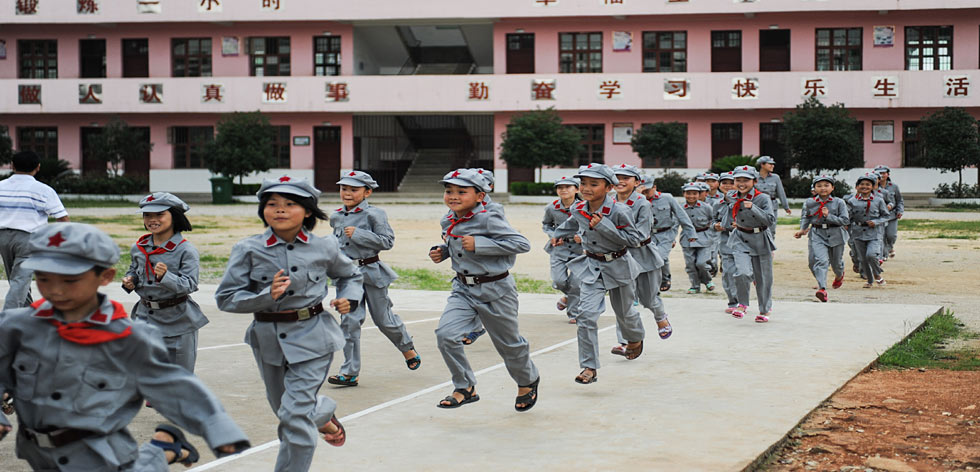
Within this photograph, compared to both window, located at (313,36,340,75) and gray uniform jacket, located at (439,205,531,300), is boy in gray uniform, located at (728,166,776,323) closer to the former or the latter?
gray uniform jacket, located at (439,205,531,300)

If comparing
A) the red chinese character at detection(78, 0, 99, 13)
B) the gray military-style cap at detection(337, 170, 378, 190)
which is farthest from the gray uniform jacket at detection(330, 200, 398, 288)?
the red chinese character at detection(78, 0, 99, 13)

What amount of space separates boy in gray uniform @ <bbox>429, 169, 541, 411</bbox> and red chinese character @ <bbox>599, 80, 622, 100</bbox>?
3712 centimetres

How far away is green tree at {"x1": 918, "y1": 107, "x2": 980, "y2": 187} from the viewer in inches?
1512

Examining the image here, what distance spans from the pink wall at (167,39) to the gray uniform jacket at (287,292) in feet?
136

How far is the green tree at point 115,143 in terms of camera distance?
4350cm

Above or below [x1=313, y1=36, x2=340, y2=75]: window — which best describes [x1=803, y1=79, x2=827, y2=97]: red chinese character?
below

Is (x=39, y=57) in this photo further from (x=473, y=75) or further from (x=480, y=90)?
(x=480, y=90)

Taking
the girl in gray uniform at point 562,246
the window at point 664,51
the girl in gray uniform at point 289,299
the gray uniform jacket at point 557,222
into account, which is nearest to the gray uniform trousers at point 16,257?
the girl in gray uniform at point 289,299

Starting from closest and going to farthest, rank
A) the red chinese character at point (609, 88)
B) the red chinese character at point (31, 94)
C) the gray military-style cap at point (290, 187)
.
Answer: the gray military-style cap at point (290, 187)
the red chinese character at point (609, 88)
the red chinese character at point (31, 94)

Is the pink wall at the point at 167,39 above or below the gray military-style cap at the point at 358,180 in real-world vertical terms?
above

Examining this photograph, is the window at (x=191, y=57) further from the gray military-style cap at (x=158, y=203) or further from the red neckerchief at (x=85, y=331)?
the red neckerchief at (x=85, y=331)

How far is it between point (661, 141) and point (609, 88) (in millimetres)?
4017

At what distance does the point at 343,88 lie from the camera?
44938 millimetres

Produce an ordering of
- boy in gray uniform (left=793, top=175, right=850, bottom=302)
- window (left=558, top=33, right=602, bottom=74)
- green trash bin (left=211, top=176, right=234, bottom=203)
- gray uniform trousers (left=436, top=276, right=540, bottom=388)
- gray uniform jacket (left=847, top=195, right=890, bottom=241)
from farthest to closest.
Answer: window (left=558, top=33, right=602, bottom=74), green trash bin (left=211, top=176, right=234, bottom=203), gray uniform jacket (left=847, top=195, right=890, bottom=241), boy in gray uniform (left=793, top=175, right=850, bottom=302), gray uniform trousers (left=436, top=276, right=540, bottom=388)
